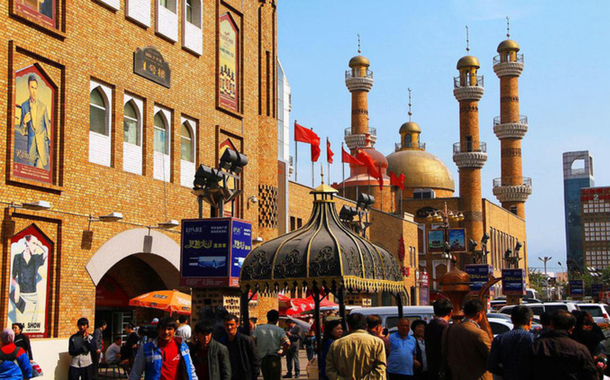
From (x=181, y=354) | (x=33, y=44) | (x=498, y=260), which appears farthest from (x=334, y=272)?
(x=498, y=260)

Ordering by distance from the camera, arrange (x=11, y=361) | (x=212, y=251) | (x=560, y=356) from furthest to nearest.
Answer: (x=212, y=251) → (x=11, y=361) → (x=560, y=356)

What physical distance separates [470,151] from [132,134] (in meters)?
56.0

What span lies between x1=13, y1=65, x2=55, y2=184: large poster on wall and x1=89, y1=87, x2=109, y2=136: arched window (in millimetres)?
1616

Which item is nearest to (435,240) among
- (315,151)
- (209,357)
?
(315,151)

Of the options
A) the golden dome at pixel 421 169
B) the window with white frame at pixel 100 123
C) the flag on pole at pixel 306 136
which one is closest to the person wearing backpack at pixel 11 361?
the window with white frame at pixel 100 123

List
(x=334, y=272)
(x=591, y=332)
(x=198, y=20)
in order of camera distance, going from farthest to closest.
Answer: (x=198, y=20) → (x=334, y=272) → (x=591, y=332)

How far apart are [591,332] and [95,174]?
43.6 ft

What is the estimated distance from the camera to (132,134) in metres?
22.2

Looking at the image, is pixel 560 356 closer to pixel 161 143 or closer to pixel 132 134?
pixel 132 134

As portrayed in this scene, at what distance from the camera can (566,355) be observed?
25.2 feet

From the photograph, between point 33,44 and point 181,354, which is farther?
point 33,44

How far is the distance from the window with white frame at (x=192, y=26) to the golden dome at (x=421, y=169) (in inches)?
2302

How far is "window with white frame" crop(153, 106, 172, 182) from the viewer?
22969mm

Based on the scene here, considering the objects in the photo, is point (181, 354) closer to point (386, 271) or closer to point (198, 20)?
point (386, 271)
